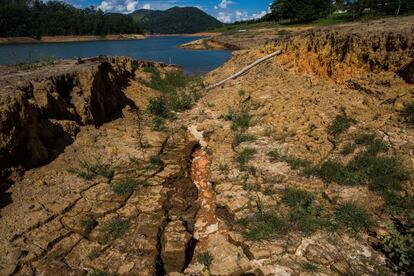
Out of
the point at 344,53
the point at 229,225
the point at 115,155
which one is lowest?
the point at 229,225

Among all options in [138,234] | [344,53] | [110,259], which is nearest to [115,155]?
[138,234]

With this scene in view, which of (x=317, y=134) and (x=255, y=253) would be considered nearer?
(x=255, y=253)

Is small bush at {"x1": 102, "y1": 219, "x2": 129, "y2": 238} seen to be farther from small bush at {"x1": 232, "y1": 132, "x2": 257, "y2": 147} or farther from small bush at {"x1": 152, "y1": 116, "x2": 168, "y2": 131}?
small bush at {"x1": 152, "y1": 116, "x2": 168, "y2": 131}

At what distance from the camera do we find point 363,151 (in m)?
6.77

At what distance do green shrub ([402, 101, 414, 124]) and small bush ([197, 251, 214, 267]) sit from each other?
5662 millimetres

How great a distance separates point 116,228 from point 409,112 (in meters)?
7.01

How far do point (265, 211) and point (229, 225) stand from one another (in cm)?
71

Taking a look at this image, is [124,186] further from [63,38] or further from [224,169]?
[63,38]

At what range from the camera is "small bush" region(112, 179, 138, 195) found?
602 cm

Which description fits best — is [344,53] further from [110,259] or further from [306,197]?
[110,259]

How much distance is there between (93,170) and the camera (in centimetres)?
651

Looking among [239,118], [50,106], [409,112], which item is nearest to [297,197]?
[409,112]

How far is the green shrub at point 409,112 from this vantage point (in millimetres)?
7152

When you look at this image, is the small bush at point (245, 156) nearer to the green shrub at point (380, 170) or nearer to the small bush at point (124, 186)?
the green shrub at point (380, 170)
